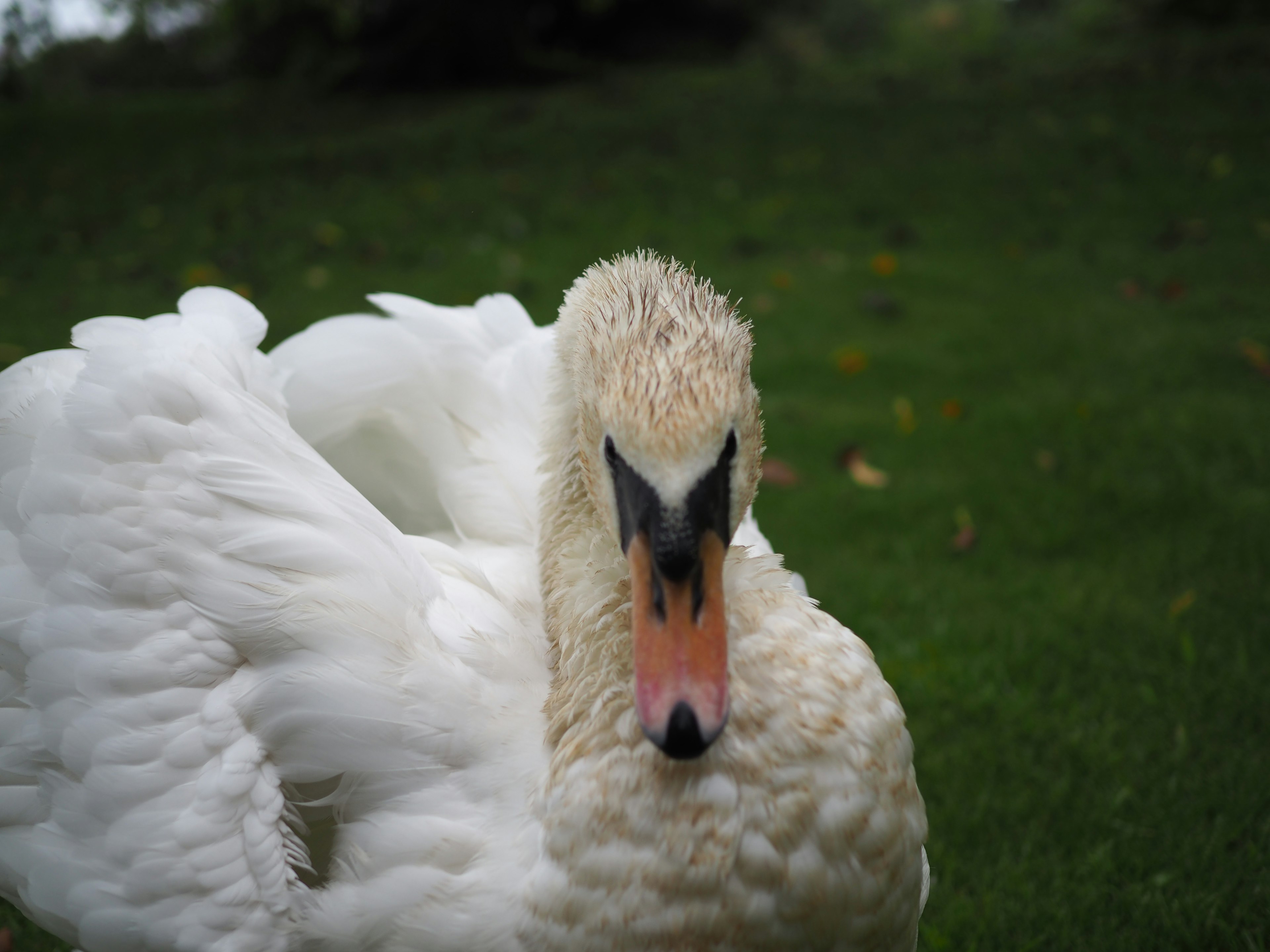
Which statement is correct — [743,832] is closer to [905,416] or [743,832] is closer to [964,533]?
[964,533]

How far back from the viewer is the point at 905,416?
458 centimetres

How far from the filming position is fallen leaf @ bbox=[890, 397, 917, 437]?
4477 mm

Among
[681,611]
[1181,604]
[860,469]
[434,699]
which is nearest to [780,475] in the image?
[860,469]

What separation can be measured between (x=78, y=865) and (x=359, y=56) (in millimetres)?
12618

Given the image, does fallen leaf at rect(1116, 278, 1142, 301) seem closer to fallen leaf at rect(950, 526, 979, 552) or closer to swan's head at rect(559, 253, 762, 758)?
fallen leaf at rect(950, 526, 979, 552)

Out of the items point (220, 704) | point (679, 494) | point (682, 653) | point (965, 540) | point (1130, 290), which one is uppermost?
point (679, 494)

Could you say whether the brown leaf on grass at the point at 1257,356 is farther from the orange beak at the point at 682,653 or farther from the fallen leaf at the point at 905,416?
the orange beak at the point at 682,653

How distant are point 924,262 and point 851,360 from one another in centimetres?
169

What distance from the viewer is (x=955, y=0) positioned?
1479cm

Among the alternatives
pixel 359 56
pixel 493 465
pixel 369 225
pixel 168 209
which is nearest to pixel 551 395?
pixel 493 465

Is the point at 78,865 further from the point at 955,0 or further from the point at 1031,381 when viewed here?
the point at 955,0

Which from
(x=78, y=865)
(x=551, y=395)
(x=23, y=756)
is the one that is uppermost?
(x=551, y=395)

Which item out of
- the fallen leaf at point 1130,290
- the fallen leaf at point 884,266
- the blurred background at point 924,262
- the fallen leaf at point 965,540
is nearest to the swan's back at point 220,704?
the blurred background at point 924,262

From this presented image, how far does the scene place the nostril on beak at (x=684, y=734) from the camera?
1348 mm
